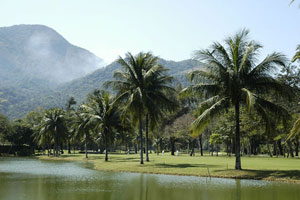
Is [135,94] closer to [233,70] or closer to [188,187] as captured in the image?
[233,70]

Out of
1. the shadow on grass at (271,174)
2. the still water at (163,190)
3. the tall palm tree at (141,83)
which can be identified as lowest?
the still water at (163,190)

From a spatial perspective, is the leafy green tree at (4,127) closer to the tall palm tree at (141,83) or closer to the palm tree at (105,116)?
the palm tree at (105,116)

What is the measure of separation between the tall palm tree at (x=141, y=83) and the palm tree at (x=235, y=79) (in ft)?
32.7

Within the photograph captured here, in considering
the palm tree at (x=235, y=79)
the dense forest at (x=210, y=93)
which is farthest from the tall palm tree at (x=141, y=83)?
the palm tree at (x=235, y=79)

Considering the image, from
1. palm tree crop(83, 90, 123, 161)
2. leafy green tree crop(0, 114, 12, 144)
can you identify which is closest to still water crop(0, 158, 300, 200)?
palm tree crop(83, 90, 123, 161)

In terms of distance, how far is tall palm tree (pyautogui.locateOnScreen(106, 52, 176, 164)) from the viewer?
38.5 metres

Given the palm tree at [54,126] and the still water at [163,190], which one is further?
the palm tree at [54,126]

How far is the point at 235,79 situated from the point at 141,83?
13.7 metres

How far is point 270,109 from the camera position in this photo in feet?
90.5

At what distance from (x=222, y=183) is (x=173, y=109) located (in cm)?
1835

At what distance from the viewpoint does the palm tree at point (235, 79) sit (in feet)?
90.1

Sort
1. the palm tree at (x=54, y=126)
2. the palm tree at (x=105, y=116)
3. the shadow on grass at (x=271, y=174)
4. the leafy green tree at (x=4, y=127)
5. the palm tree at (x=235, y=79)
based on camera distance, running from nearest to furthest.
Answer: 1. the shadow on grass at (x=271, y=174)
2. the palm tree at (x=235, y=79)
3. the palm tree at (x=105, y=116)
4. the palm tree at (x=54, y=126)
5. the leafy green tree at (x=4, y=127)

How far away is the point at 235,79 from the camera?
2795 cm

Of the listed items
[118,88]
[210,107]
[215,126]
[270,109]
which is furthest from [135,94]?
[215,126]
